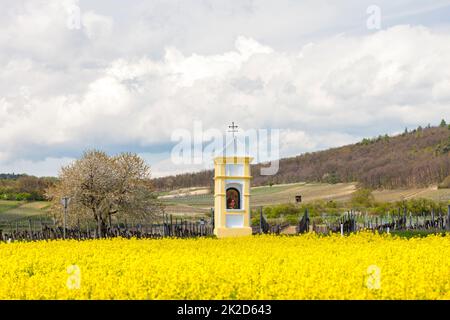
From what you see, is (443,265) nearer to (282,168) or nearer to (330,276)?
(330,276)

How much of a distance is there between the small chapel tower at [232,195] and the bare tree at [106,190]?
Answer: 13375 mm

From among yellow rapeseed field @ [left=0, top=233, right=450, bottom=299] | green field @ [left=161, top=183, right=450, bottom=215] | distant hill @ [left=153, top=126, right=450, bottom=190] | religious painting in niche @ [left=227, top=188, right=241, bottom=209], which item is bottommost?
yellow rapeseed field @ [left=0, top=233, right=450, bottom=299]

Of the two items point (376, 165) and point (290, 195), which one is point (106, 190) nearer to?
point (290, 195)

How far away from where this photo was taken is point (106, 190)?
54250 mm

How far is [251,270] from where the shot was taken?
15.9 m

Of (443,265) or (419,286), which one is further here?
(443,265)

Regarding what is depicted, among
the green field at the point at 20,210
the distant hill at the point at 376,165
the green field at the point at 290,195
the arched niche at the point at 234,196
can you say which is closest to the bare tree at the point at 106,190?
the arched niche at the point at 234,196

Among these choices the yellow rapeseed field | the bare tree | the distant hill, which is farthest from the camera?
the distant hill

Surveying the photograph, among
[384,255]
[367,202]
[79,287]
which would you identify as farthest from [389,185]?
[79,287]

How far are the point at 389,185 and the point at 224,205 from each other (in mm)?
82309

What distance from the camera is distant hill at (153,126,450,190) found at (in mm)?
121600

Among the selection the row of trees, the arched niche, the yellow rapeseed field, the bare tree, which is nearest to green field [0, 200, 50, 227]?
the row of trees

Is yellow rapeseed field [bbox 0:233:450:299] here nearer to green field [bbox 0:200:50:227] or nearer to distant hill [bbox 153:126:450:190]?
green field [bbox 0:200:50:227]

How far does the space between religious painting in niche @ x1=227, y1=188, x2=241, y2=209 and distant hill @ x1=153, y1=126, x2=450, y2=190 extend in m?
62.0
